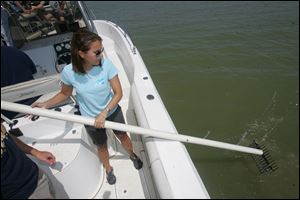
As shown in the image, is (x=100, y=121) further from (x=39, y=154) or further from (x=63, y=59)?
(x=63, y=59)

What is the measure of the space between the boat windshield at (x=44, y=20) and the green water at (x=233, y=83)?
8.45 feet

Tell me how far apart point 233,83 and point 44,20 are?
4314 mm

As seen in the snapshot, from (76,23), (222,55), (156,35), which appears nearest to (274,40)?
(222,55)

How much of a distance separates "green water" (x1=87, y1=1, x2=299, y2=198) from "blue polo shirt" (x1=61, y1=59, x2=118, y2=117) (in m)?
2.52

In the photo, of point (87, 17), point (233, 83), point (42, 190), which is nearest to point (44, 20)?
point (87, 17)

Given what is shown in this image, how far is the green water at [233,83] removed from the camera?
4223 millimetres

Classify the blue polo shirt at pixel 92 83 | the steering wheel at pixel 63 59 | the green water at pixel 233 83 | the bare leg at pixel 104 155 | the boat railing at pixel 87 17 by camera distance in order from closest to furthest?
the blue polo shirt at pixel 92 83 → the bare leg at pixel 104 155 → the steering wheel at pixel 63 59 → the green water at pixel 233 83 → the boat railing at pixel 87 17

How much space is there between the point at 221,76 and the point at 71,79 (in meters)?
5.08

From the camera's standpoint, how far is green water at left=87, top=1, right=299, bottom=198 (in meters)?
4.22

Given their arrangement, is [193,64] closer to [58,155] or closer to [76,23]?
[76,23]

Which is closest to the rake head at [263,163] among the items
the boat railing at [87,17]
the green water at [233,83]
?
the green water at [233,83]

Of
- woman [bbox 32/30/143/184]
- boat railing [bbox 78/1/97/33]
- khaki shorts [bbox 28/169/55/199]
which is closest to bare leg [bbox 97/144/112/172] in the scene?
woman [bbox 32/30/143/184]

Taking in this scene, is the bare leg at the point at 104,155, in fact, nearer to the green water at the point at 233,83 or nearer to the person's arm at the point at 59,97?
the person's arm at the point at 59,97

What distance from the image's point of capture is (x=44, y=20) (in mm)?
5086
